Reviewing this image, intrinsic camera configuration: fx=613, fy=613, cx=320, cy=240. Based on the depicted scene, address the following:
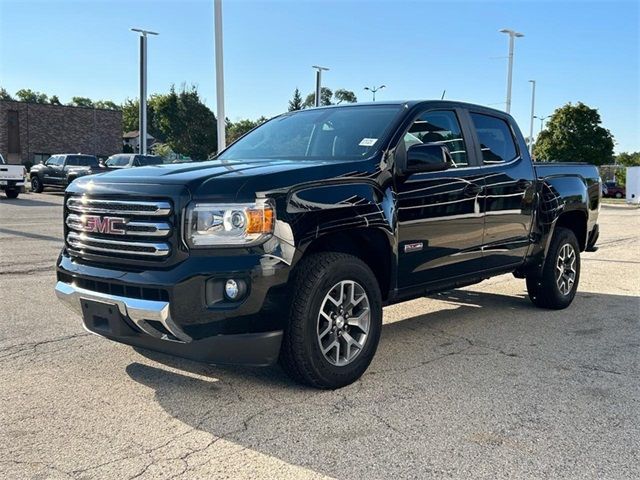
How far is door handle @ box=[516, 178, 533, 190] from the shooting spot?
5.79 meters

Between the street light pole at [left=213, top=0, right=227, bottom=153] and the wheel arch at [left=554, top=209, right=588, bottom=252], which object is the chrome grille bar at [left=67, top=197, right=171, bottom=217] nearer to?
the wheel arch at [left=554, top=209, right=588, bottom=252]

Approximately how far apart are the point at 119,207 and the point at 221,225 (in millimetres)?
684

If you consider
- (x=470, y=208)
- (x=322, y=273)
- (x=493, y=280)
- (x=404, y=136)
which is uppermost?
(x=404, y=136)

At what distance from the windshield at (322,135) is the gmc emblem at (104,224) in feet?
4.99

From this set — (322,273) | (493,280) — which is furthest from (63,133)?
(322,273)

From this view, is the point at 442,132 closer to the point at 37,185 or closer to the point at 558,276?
the point at 558,276

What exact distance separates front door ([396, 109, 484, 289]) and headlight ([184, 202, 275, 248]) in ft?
Answer: 4.32

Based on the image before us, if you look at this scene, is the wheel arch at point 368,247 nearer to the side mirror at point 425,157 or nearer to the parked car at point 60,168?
the side mirror at point 425,157

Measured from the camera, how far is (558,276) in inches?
253

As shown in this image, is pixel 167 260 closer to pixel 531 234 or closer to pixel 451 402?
pixel 451 402

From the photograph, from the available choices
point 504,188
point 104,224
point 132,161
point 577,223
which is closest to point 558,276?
point 577,223

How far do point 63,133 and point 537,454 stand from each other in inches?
2018

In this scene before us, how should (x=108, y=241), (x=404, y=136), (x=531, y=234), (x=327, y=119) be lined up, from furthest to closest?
(x=531, y=234), (x=327, y=119), (x=404, y=136), (x=108, y=241)

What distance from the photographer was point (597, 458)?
122 inches
